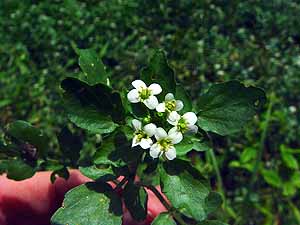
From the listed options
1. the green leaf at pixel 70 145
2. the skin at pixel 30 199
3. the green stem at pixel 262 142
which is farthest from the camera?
the green stem at pixel 262 142

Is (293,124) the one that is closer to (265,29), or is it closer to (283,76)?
(283,76)

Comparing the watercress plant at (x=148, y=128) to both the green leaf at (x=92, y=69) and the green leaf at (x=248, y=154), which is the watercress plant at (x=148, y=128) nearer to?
the green leaf at (x=92, y=69)

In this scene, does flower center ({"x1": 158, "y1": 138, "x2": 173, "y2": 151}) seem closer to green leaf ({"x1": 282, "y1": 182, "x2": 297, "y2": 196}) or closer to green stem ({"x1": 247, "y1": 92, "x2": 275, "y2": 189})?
green stem ({"x1": 247, "y1": 92, "x2": 275, "y2": 189})

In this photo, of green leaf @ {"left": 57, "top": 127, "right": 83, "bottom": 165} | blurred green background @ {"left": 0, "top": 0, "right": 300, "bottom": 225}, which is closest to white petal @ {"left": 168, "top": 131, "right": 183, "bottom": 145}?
green leaf @ {"left": 57, "top": 127, "right": 83, "bottom": 165}

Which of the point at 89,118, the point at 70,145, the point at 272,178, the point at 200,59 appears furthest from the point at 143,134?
the point at 200,59

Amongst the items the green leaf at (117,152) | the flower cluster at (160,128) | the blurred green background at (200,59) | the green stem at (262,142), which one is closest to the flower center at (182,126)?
the flower cluster at (160,128)

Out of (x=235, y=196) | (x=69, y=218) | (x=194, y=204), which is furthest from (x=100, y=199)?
(x=235, y=196)
